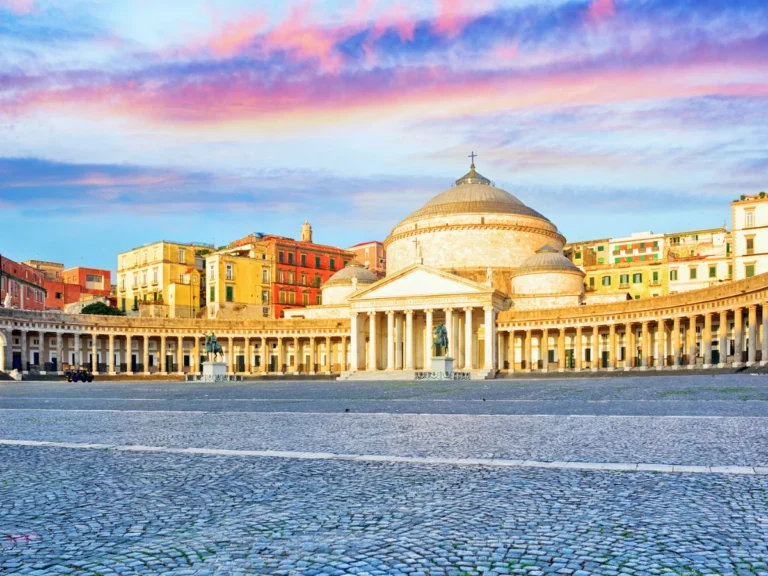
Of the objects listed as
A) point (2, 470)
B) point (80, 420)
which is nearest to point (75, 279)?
point (80, 420)

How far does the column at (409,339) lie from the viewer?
71.9 m

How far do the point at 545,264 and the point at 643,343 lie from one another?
49.2ft

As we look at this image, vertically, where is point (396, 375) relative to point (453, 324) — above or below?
below

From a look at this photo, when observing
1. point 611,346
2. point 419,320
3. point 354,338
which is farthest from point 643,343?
point 354,338

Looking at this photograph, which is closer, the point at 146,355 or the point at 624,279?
the point at 146,355

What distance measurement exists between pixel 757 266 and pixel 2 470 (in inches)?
2661

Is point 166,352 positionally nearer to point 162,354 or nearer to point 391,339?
point 162,354

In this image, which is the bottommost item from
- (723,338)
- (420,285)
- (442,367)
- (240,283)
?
(442,367)

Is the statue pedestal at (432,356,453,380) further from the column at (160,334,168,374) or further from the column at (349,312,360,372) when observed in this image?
the column at (160,334,168,374)

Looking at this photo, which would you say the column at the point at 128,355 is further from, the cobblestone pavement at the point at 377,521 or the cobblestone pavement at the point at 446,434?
the cobblestone pavement at the point at 377,521

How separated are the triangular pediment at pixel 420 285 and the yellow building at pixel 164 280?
92.4 feet

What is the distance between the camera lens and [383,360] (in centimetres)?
7538

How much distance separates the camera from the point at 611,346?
66.8 meters

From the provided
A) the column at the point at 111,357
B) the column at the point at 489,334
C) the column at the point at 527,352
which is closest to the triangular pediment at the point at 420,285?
the column at the point at 489,334
